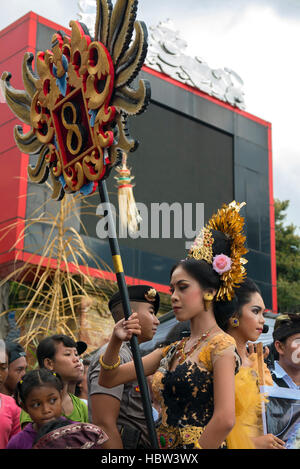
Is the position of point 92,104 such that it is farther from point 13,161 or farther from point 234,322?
point 13,161

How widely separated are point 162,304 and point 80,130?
8.78 metres

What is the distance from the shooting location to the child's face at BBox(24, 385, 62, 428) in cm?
325

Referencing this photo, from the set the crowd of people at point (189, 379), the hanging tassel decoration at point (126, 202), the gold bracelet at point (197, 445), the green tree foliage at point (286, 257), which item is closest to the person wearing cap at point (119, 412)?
the crowd of people at point (189, 379)

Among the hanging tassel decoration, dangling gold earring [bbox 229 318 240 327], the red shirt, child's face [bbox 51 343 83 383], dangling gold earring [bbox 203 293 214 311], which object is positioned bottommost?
the red shirt

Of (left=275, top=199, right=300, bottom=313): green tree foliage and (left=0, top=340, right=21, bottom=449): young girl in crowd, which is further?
(left=275, top=199, right=300, bottom=313): green tree foliage

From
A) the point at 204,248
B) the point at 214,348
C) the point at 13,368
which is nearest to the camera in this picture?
the point at 214,348

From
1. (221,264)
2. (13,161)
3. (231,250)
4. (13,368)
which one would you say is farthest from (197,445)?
(13,161)

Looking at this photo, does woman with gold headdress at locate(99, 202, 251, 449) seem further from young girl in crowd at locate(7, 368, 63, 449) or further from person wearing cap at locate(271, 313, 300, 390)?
person wearing cap at locate(271, 313, 300, 390)

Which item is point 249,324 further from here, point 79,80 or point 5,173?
point 5,173

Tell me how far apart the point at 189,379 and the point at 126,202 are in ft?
26.6

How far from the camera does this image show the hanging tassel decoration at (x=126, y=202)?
35.2 ft

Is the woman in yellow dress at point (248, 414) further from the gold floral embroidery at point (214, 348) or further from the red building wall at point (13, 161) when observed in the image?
the red building wall at point (13, 161)

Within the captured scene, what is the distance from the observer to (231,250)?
322 cm

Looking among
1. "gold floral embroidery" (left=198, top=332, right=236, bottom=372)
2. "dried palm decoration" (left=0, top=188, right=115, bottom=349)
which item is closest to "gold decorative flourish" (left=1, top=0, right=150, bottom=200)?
"gold floral embroidery" (left=198, top=332, right=236, bottom=372)
